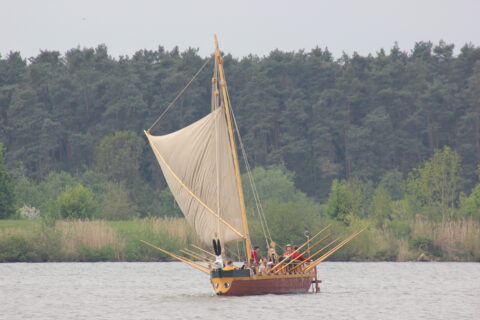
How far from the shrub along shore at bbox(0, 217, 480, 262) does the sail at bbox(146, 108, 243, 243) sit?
23118 mm

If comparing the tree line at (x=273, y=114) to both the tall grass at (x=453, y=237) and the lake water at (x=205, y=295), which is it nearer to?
the tall grass at (x=453, y=237)

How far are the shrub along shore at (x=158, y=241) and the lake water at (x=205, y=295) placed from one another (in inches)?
64.8

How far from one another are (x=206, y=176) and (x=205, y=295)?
Answer: 21.7ft

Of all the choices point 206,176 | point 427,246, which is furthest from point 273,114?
point 206,176

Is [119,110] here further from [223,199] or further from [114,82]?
[223,199]

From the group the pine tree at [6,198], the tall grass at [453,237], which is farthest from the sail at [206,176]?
the pine tree at [6,198]

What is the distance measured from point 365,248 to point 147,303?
3283 cm

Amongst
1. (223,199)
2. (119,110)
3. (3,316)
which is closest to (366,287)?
(223,199)

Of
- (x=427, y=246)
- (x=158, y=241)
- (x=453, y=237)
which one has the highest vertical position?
(x=158, y=241)

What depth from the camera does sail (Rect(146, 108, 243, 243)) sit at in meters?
44.2

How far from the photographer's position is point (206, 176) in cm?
Answer: 4450

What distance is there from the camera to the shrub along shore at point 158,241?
230 feet

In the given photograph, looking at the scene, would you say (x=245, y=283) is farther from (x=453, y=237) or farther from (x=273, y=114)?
(x=273, y=114)

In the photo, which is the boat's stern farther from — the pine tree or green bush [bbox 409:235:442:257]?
the pine tree
